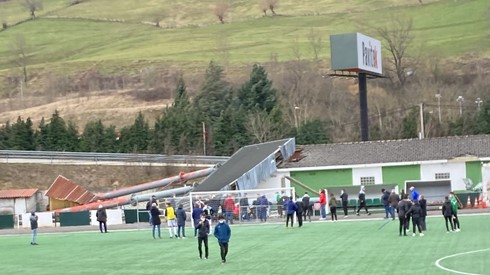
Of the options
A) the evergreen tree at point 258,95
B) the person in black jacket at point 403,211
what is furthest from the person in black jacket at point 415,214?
the evergreen tree at point 258,95

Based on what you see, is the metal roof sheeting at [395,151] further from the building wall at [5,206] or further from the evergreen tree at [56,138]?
the evergreen tree at [56,138]

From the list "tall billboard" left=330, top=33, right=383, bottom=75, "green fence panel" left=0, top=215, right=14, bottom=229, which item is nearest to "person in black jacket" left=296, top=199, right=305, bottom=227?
"tall billboard" left=330, top=33, right=383, bottom=75

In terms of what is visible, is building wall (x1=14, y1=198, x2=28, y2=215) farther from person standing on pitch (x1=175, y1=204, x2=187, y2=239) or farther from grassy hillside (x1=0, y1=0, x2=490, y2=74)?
grassy hillside (x1=0, y1=0, x2=490, y2=74)

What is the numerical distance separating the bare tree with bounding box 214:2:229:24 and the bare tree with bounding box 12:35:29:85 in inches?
1421

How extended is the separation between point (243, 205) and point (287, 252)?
804 inches

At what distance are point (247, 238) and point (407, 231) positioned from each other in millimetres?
6404

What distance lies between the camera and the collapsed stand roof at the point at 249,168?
57.2 m

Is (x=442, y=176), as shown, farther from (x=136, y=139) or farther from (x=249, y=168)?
(x=136, y=139)

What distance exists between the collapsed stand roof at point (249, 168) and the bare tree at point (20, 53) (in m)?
94.1

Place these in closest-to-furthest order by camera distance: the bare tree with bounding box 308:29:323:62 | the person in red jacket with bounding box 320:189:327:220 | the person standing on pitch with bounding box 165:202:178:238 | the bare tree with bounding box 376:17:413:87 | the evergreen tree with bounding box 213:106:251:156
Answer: the person standing on pitch with bounding box 165:202:178:238 → the person in red jacket with bounding box 320:189:327:220 → the evergreen tree with bounding box 213:106:251:156 → the bare tree with bounding box 376:17:413:87 → the bare tree with bounding box 308:29:323:62

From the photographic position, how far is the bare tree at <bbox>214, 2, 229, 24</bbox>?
179600 mm

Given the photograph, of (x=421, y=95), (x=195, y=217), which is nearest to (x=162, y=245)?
(x=195, y=217)

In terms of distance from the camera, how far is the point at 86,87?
142 m

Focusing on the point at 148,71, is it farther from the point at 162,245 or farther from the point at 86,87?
the point at 162,245
